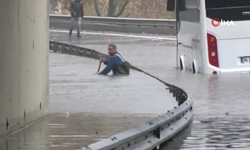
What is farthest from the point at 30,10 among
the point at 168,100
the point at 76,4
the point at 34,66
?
the point at 76,4

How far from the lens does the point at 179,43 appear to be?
26719mm

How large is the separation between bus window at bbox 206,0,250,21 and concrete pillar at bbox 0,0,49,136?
36.1 ft

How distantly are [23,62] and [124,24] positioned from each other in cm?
3519

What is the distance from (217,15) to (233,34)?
731mm

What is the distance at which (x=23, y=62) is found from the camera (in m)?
11.9

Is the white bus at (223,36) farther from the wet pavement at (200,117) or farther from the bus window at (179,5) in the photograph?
the bus window at (179,5)

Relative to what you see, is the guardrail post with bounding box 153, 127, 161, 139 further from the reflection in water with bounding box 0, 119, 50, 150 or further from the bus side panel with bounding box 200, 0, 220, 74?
the bus side panel with bounding box 200, 0, 220, 74

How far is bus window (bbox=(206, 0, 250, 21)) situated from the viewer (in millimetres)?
23453

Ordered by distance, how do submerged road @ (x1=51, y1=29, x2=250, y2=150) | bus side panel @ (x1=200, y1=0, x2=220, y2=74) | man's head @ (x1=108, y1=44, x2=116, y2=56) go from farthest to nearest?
bus side panel @ (x1=200, y1=0, x2=220, y2=74), man's head @ (x1=108, y1=44, x2=116, y2=56), submerged road @ (x1=51, y1=29, x2=250, y2=150)

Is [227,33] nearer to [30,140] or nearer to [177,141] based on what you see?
[177,141]

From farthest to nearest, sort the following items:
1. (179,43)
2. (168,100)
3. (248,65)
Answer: (179,43)
(248,65)
(168,100)

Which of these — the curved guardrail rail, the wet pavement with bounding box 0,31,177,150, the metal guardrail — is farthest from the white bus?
the metal guardrail

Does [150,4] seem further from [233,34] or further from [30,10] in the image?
[30,10]

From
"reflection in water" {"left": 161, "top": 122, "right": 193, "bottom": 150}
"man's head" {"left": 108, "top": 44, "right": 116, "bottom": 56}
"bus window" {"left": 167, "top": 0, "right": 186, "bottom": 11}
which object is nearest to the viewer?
"reflection in water" {"left": 161, "top": 122, "right": 193, "bottom": 150}
